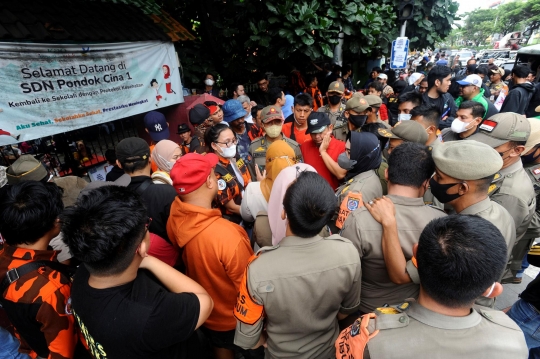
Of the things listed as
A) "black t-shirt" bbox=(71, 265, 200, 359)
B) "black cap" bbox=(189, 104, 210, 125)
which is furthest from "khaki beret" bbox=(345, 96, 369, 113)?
"black t-shirt" bbox=(71, 265, 200, 359)

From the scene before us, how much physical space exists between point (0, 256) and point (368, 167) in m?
2.70

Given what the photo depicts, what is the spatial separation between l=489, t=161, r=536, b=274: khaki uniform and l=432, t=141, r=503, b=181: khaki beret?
728 millimetres

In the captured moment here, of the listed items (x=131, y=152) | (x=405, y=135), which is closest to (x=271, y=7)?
(x=405, y=135)

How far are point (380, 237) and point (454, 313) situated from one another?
697 millimetres

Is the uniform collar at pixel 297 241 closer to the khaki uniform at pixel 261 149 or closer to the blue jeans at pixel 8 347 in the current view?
the blue jeans at pixel 8 347

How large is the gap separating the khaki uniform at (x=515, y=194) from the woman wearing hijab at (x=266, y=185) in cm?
171

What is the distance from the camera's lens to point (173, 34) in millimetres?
5719

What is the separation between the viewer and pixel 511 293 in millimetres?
3217

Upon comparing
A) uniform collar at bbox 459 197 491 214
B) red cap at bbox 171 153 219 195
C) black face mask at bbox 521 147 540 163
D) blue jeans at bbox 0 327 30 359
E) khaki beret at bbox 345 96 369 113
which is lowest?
blue jeans at bbox 0 327 30 359

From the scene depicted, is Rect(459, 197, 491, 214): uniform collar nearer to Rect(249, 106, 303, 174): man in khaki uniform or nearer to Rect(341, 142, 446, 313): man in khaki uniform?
Rect(341, 142, 446, 313): man in khaki uniform

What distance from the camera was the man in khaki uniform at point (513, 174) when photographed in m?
2.22

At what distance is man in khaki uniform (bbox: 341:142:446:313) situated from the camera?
1.78m

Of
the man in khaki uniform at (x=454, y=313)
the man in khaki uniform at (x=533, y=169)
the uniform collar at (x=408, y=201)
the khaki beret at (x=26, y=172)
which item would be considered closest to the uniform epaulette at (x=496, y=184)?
the man in khaki uniform at (x=533, y=169)

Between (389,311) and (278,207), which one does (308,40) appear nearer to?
(278,207)
